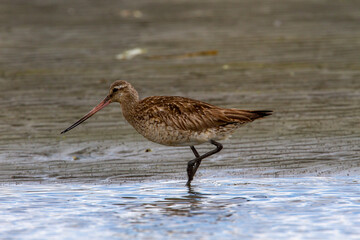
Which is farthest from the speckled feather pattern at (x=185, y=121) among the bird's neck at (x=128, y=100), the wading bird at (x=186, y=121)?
the bird's neck at (x=128, y=100)

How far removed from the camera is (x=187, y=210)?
733 cm

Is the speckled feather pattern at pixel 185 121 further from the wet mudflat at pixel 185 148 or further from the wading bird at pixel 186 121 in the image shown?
the wet mudflat at pixel 185 148

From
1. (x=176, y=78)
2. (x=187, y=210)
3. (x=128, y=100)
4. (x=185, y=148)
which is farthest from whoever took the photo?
(x=176, y=78)

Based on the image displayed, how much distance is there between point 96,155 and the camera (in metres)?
9.34

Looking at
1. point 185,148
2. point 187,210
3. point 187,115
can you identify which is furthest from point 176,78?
point 187,210

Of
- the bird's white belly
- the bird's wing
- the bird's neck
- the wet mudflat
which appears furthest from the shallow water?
the bird's neck

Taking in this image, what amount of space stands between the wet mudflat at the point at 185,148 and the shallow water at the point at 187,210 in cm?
2

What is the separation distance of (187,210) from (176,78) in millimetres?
6264

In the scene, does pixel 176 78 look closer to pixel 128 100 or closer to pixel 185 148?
pixel 185 148

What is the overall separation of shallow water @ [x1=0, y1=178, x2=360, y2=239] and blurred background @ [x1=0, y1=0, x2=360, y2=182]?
0.47 m

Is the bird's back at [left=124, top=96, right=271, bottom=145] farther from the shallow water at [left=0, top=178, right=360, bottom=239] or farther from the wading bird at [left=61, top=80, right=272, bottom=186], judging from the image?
the shallow water at [left=0, top=178, right=360, bottom=239]

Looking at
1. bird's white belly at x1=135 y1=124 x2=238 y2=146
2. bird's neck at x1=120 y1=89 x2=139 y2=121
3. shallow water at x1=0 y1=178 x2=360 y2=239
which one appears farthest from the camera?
bird's neck at x1=120 y1=89 x2=139 y2=121

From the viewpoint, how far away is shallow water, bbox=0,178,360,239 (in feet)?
21.8

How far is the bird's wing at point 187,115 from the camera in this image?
820cm
